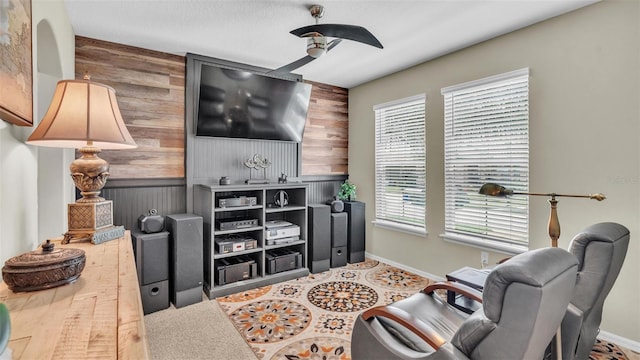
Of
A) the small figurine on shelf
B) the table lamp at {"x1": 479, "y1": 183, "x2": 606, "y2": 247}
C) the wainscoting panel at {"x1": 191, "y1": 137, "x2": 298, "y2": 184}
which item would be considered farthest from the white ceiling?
the table lamp at {"x1": 479, "y1": 183, "x2": 606, "y2": 247}

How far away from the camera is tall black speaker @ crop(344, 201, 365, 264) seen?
4.26 m

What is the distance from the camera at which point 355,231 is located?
14.1 feet

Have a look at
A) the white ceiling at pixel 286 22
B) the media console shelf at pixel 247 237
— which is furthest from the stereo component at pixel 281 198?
the white ceiling at pixel 286 22

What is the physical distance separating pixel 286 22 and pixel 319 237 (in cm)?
244

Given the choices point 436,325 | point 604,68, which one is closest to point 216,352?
point 436,325

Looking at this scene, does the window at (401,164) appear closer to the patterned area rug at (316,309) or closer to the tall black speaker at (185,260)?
the patterned area rug at (316,309)

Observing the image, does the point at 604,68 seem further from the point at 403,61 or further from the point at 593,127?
the point at 403,61

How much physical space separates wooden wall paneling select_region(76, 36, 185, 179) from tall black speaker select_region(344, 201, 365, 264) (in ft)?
7.21

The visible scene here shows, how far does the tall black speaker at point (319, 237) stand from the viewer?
385 centimetres

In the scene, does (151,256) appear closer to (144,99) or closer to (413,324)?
(144,99)

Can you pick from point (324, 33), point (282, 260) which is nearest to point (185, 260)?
point (282, 260)

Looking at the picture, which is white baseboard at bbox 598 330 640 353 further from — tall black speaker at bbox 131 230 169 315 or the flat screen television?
tall black speaker at bbox 131 230 169 315

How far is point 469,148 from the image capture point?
3211 mm

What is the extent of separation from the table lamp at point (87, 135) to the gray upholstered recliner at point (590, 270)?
244 centimetres
